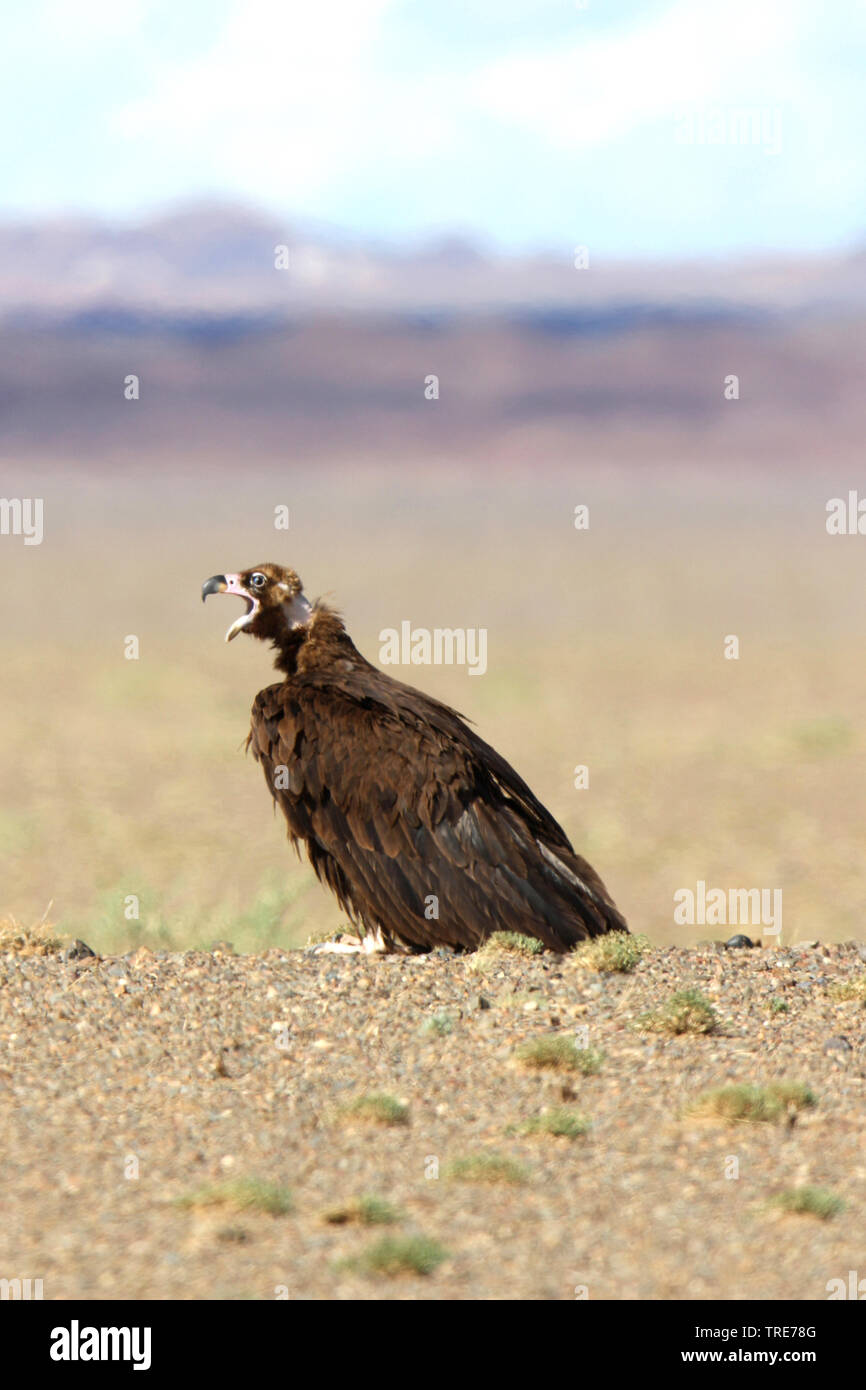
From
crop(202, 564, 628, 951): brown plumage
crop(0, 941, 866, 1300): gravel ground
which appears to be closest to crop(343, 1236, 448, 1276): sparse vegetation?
crop(0, 941, 866, 1300): gravel ground

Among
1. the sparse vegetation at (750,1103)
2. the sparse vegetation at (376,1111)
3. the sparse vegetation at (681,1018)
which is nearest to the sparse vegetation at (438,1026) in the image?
the sparse vegetation at (681,1018)

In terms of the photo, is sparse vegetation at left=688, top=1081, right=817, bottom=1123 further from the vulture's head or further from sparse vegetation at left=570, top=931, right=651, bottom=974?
the vulture's head

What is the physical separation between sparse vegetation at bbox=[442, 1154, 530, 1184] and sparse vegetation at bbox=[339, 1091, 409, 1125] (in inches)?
28.9

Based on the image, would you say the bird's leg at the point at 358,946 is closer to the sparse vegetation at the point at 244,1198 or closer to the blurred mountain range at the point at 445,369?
the sparse vegetation at the point at 244,1198

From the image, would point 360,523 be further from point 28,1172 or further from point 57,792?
point 28,1172

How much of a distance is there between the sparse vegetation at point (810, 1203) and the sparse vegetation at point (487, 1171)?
4.12 feet

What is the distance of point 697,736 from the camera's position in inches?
2116

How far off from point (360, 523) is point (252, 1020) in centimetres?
7967

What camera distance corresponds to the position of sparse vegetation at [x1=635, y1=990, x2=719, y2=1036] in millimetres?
12289

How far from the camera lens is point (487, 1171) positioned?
9914mm

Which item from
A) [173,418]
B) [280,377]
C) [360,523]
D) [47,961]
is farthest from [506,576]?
[47,961]

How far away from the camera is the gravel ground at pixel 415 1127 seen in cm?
895

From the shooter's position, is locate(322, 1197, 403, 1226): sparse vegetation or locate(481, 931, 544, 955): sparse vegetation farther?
locate(481, 931, 544, 955): sparse vegetation

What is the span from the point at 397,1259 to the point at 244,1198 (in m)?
0.98
